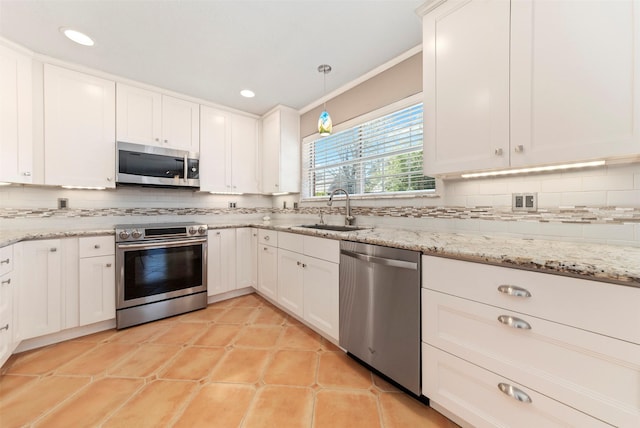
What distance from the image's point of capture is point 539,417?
36.0 inches

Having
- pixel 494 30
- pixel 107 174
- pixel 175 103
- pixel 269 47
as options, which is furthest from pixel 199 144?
pixel 494 30

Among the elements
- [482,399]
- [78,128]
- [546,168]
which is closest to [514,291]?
[482,399]

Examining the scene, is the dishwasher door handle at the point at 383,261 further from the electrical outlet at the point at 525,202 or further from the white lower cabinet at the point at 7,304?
the white lower cabinet at the point at 7,304

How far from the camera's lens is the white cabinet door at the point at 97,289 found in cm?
204

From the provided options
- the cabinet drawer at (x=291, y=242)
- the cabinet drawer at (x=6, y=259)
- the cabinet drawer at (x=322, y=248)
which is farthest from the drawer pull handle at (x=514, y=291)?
the cabinet drawer at (x=6, y=259)

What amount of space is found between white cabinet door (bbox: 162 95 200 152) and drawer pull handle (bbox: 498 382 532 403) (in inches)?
131

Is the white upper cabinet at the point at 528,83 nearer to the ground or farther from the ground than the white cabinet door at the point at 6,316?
farther from the ground

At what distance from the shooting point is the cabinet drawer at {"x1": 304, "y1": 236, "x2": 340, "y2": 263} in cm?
178

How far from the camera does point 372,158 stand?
2.44 meters

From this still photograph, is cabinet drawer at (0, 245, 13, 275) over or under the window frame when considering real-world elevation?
under

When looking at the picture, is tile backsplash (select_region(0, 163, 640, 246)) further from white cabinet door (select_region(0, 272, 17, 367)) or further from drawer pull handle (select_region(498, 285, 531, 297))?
white cabinet door (select_region(0, 272, 17, 367))

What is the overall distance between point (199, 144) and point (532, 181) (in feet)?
10.5

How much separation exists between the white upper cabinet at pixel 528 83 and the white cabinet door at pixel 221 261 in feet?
7.45

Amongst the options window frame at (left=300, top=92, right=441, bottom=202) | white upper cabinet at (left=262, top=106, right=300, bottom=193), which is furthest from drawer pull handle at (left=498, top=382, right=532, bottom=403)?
white upper cabinet at (left=262, top=106, right=300, bottom=193)
